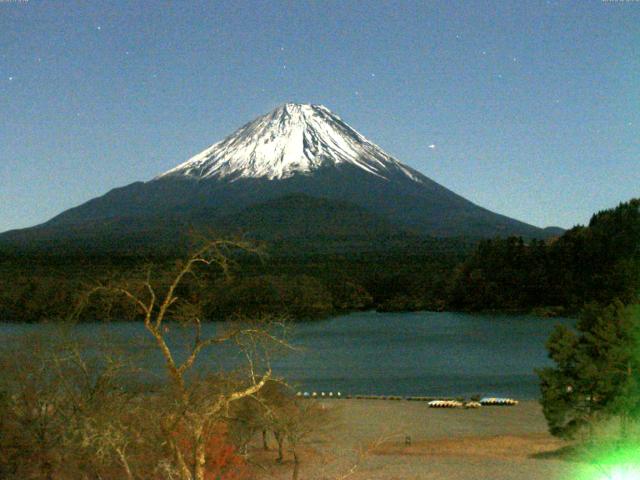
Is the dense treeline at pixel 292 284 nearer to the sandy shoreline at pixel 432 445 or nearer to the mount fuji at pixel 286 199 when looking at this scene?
the mount fuji at pixel 286 199

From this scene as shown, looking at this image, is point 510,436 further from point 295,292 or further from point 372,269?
point 372,269

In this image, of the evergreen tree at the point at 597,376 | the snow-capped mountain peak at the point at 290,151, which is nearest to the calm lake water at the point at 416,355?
the evergreen tree at the point at 597,376

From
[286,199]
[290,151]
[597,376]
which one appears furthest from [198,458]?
[290,151]

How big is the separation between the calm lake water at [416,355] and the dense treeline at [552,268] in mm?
4798

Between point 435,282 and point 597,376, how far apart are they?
2236 inches

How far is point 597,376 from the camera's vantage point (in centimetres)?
Result: 1358

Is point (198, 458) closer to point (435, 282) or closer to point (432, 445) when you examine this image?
point (432, 445)

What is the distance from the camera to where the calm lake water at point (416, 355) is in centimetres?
2928

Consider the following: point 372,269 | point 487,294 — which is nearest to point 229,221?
point 372,269

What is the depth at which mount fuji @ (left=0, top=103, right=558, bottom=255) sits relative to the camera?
94.3m

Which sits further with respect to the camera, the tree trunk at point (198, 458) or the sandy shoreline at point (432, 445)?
the sandy shoreline at point (432, 445)

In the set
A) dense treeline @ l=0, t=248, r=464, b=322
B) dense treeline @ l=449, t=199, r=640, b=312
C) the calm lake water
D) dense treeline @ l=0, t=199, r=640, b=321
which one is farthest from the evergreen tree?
dense treeline @ l=449, t=199, r=640, b=312

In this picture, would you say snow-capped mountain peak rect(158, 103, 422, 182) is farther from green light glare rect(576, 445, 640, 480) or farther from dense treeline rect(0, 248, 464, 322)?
green light glare rect(576, 445, 640, 480)

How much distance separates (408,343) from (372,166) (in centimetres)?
8248
